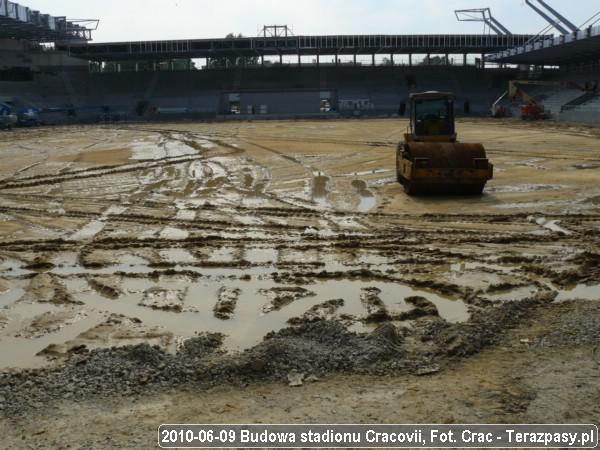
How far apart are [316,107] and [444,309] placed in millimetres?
64512

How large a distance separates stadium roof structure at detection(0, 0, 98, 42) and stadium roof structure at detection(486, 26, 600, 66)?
47.9 m

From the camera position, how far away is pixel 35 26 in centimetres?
6412

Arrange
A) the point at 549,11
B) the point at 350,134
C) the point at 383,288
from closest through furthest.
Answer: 1. the point at 383,288
2. the point at 350,134
3. the point at 549,11

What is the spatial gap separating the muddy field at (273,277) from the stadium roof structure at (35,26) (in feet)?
157

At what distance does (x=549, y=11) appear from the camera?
62.4 m

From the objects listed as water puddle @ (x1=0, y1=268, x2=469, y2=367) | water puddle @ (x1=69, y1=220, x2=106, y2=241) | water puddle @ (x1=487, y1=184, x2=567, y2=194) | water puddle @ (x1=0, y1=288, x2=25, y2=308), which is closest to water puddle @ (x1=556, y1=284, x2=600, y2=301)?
water puddle @ (x1=0, y1=268, x2=469, y2=367)

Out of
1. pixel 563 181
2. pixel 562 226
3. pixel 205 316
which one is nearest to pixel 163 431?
pixel 205 316

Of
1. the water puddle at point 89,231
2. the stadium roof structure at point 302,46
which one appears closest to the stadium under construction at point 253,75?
the stadium roof structure at point 302,46

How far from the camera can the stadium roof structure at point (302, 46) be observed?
70.4 m

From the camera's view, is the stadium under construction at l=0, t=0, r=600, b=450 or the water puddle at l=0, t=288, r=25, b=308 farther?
the water puddle at l=0, t=288, r=25, b=308

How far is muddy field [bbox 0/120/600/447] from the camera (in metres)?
5.54

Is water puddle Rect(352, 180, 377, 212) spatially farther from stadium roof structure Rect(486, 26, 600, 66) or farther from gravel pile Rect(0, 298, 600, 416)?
stadium roof structure Rect(486, 26, 600, 66)

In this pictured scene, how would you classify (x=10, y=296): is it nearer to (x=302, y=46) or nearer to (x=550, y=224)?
(x=550, y=224)

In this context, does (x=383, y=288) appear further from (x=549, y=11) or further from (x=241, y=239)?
(x=549, y=11)
